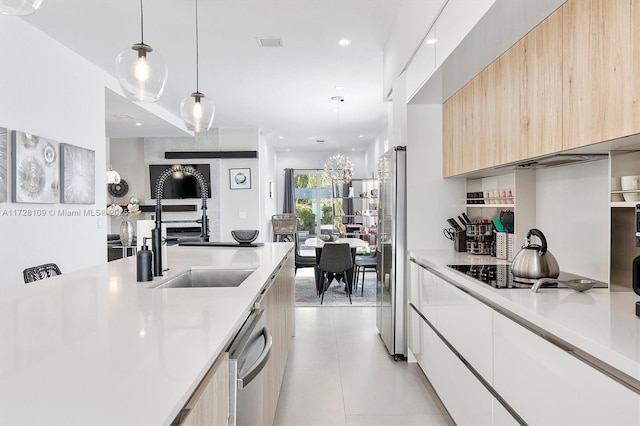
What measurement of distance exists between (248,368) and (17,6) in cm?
146

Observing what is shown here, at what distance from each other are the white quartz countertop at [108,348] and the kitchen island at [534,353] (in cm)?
97

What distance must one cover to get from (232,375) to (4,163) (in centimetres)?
310

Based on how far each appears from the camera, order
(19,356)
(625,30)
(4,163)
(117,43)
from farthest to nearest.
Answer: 1. (117,43)
2. (4,163)
3. (625,30)
4. (19,356)

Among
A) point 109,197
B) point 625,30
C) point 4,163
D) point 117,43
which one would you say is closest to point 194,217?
point 109,197

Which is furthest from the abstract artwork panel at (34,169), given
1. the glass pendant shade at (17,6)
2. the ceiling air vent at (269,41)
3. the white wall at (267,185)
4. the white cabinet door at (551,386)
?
the white wall at (267,185)

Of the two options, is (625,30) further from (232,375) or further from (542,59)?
(232,375)

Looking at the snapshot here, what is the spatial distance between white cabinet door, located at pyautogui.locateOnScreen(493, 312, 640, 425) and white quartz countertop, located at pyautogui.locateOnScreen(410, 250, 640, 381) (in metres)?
0.06

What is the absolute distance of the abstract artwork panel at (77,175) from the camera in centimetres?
394

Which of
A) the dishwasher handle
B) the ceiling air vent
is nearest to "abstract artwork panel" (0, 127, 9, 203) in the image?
the ceiling air vent

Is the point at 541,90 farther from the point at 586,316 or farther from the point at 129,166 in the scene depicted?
the point at 129,166

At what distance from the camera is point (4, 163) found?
3199 millimetres

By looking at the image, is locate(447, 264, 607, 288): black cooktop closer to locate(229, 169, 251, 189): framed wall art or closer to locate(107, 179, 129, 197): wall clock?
locate(229, 169, 251, 189): framed wall art

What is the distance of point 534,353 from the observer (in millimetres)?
1431

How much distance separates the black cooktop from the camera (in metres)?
1.89
